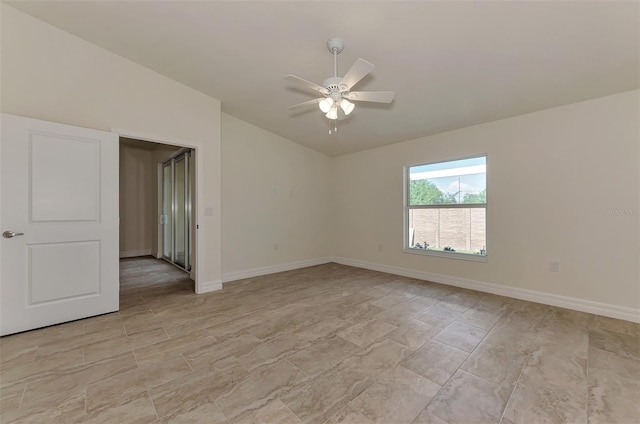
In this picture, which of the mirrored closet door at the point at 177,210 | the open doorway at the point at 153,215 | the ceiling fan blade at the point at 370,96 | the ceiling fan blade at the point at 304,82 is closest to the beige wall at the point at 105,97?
the open doorway at the point at 153,215

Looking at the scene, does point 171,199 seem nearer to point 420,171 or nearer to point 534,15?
point 420,171

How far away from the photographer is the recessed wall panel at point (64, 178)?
2.60m

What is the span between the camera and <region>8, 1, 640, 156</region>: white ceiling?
212 centimetres

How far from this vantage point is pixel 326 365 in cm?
203

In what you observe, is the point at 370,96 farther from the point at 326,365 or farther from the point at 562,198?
the point at 562,198

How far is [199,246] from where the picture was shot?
3.83 meters

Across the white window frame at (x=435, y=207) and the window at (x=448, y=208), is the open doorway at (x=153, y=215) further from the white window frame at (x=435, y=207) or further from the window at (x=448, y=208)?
the window at (x=448, y=208)

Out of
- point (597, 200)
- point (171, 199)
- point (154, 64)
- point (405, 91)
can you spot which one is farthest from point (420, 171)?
point (171, 199)

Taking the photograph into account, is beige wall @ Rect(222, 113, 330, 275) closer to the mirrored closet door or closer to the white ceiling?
the mirrored closet door

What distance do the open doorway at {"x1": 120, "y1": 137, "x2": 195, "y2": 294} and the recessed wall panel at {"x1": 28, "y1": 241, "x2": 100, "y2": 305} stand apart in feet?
5.44

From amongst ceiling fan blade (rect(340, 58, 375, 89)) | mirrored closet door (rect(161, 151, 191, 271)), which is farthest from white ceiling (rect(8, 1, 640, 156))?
mirrored closet door (rect(161, 151, 191, 271))

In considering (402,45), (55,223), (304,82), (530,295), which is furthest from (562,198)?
(55,223)

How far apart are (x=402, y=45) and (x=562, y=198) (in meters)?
2.65

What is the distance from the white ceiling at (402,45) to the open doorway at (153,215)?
7.02ft
